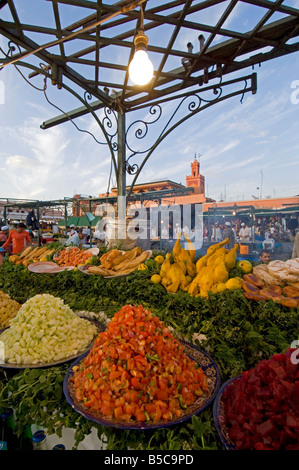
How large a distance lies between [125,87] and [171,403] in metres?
3.35

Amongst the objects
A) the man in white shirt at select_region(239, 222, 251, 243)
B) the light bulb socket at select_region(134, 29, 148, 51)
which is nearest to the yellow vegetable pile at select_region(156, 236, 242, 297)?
the light bulb socket at select_region(134, 29, 148, 51)

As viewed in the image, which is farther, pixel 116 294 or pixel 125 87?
pixel 125 87

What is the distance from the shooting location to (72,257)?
3656mm

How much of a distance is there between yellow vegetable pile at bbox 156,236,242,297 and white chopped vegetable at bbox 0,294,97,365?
769 millimetres

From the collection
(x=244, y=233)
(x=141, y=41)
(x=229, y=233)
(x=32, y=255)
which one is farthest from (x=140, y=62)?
(x=244, y=233)

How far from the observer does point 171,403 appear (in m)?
1.15

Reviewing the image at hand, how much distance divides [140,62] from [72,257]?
8.78ft

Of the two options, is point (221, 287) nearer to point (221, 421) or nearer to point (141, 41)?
point (221, 421)

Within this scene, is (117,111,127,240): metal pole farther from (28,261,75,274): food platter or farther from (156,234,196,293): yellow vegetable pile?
(156,234,196,293): yellow vegetable pile

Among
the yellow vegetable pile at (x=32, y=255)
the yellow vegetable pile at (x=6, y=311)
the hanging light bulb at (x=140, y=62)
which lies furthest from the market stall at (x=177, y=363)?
the yellow vegetable pile at (x=32, y=255)

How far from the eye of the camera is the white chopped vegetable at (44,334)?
1.63 m

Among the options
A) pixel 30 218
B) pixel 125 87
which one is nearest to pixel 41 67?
pixel 125 87

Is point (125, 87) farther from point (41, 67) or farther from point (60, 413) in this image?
point (60, 413)

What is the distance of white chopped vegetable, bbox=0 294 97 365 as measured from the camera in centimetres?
163
